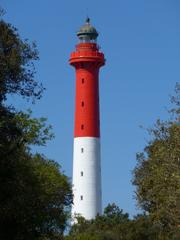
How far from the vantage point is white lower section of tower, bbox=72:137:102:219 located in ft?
307

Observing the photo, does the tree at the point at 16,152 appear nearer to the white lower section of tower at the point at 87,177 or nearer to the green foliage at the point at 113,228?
the green foliage at the point at 113,228

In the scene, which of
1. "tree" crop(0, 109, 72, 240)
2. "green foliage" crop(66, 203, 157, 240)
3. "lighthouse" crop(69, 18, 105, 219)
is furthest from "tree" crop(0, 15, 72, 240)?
"lighthouse" crop(69, 18, 105, 219)

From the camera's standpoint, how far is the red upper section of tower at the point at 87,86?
93.3 metres

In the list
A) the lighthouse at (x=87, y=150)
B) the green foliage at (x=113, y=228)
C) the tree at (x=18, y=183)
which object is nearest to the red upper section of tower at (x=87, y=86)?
the lighthouse at (x=87, y=150)

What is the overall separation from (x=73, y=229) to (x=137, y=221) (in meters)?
13.3

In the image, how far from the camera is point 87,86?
9656cm

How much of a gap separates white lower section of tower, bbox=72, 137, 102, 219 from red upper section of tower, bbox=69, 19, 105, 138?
114 centimetres

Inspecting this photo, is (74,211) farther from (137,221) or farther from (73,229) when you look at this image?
(137,221)

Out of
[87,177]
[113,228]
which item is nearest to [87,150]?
[87,177]

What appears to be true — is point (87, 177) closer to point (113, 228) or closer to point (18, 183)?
point (113, 228)

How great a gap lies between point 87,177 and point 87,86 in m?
9.74

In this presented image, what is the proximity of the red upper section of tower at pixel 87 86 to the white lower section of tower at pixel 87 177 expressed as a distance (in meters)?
1.14

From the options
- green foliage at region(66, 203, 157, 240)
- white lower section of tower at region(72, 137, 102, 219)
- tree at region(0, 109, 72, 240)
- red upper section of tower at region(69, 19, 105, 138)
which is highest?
red upper section of tower at region(69, 19, 105, 138)

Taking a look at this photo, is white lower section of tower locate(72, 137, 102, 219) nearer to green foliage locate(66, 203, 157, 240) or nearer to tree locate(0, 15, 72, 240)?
green foliage locate(66, 203, 157, 240)
